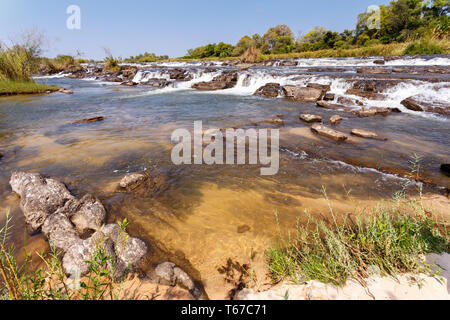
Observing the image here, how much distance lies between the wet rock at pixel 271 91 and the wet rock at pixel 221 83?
365 cm

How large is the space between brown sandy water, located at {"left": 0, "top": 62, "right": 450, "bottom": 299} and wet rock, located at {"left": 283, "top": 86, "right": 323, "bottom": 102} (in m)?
3.71

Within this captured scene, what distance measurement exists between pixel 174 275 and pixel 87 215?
1.40m

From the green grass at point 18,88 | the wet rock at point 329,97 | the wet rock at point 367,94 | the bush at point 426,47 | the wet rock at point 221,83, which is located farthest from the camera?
the bush at point 426,47

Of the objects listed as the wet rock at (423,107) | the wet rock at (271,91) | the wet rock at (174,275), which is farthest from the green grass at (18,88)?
the wet rock at (423,107)

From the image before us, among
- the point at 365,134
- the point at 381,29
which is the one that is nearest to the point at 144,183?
the point at 365,134

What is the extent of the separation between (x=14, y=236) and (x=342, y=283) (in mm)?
3409

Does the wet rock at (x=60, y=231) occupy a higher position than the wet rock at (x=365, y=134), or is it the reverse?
the wet rock at (x=365, y=134)

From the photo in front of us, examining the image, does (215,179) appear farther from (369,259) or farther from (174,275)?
(369,259)

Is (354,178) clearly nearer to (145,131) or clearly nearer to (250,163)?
(250,163)

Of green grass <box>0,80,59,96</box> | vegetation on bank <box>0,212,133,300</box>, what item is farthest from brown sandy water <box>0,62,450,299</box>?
green grass <box>0,80,59,96</box>

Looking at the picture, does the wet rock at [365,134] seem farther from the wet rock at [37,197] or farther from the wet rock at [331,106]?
the wet rock at [37,197]

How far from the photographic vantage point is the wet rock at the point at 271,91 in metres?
12.2

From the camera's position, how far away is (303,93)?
11047 millimetres
